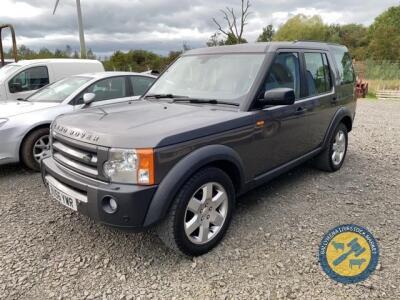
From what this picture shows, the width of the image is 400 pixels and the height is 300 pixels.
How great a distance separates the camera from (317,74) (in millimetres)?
4441

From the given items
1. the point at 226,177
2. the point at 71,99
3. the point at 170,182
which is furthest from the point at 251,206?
the point at 71,99

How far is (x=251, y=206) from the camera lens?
13.0ft

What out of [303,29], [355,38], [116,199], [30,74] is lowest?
[116,199]

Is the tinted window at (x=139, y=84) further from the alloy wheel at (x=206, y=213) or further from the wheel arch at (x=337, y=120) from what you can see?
the alloy wheel at (x=206, y=213)

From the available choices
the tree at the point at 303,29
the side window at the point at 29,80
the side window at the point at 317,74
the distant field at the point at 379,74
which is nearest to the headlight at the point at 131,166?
the side window at the point at 317,74

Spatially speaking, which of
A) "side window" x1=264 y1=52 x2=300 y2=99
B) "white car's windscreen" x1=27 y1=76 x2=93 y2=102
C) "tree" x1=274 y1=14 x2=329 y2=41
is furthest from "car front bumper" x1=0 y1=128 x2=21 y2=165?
"tree" x1=274 y1=14 x2=329 y2=41

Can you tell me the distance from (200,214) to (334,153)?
115 inches

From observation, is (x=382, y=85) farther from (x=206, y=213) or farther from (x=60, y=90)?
(x=206, y=213)

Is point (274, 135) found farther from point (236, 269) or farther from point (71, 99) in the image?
point (71, 99)

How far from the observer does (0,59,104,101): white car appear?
24.5ft

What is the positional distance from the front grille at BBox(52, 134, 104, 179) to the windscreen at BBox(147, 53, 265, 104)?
1.31 meters

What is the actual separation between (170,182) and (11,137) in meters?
3.26

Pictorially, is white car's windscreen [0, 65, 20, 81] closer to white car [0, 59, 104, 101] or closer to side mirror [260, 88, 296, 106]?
white car [0, 59, 104, 101]

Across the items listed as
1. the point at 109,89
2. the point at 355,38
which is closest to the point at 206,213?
the point at 109,89
